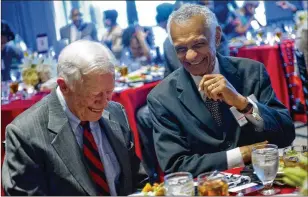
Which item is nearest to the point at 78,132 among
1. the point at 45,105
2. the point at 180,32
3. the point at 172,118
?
the point at 45,105

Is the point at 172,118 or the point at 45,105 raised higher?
the point at 45,105

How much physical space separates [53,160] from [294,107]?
12.7 feet

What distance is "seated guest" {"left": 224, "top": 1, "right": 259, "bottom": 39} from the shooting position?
356 inches

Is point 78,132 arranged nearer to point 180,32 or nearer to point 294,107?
point 180,32

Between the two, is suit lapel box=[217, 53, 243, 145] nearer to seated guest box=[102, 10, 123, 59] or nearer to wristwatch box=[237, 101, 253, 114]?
wristwatch box=[237, 101, 253, 114]

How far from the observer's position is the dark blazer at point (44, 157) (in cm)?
181

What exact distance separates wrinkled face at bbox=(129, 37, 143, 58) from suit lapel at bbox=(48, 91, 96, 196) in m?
4.77

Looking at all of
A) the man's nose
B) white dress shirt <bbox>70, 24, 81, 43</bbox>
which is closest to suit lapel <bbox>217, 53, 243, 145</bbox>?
the man's nose

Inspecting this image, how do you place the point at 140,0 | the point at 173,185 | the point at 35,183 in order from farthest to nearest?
the point at 140,0 < the point at 35,183 < the point at 173,185

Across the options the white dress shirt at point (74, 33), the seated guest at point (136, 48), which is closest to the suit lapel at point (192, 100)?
the seated guest at point (136, 48)

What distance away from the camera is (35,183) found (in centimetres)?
183

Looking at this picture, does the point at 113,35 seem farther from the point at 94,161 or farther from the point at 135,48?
the point at 94,161

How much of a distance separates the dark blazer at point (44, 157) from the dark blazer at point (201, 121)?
17.1 inches

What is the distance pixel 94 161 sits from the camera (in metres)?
2.02
